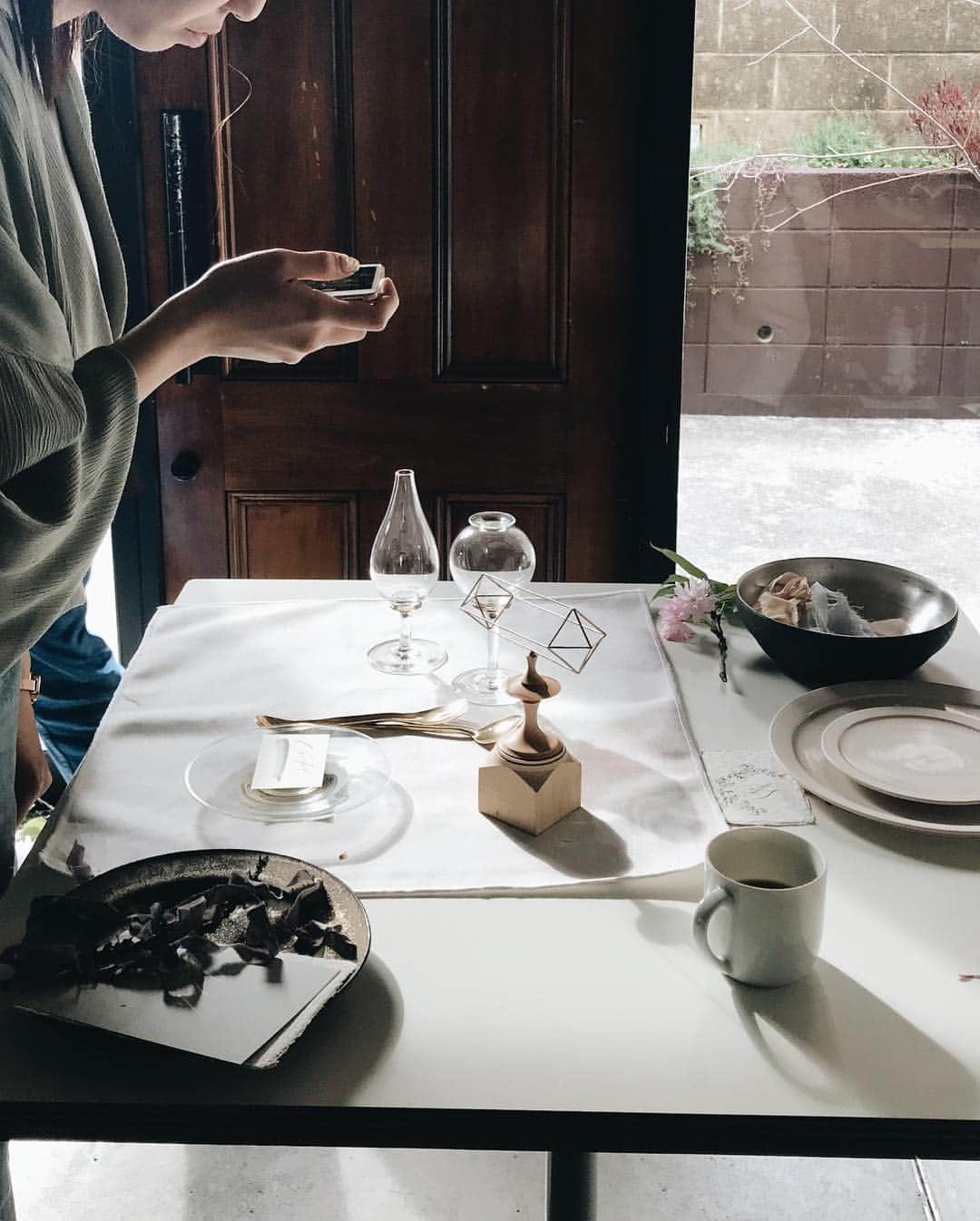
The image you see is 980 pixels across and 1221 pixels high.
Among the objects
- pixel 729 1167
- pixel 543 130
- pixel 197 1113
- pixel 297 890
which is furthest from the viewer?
pixel 543 130

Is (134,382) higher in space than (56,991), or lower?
higher

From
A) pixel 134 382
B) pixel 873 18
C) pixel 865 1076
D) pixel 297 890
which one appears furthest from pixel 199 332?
pixel 873 18

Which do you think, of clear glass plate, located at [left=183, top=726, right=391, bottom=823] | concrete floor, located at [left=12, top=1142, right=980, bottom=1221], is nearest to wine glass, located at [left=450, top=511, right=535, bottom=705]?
clear glass plate, located at [left=183, top=726, right=391, bottom=823]

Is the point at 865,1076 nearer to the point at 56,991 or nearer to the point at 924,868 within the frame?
the point at 924,868

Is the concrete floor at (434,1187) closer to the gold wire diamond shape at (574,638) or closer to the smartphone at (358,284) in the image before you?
the gold wire diamond shape at (574,638)

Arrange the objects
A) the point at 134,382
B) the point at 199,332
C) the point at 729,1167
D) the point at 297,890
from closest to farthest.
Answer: the point at 297,890
the point at 134,382
the point at 199,332
the point at 729,1167

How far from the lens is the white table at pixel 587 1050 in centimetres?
73

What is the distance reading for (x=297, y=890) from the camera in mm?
898

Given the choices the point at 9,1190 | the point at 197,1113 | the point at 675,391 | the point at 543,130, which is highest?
the point at 543,130

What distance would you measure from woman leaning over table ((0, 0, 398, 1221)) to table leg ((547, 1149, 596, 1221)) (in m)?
0.52

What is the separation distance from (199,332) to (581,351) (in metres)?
1.27

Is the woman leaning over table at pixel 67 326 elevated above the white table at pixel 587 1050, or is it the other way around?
the woman leaning over table at pixel 67 326

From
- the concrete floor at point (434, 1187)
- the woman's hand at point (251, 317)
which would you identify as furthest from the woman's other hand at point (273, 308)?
the concrete floor at point (434, 1187)

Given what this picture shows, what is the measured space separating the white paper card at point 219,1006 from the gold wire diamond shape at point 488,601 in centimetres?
54
